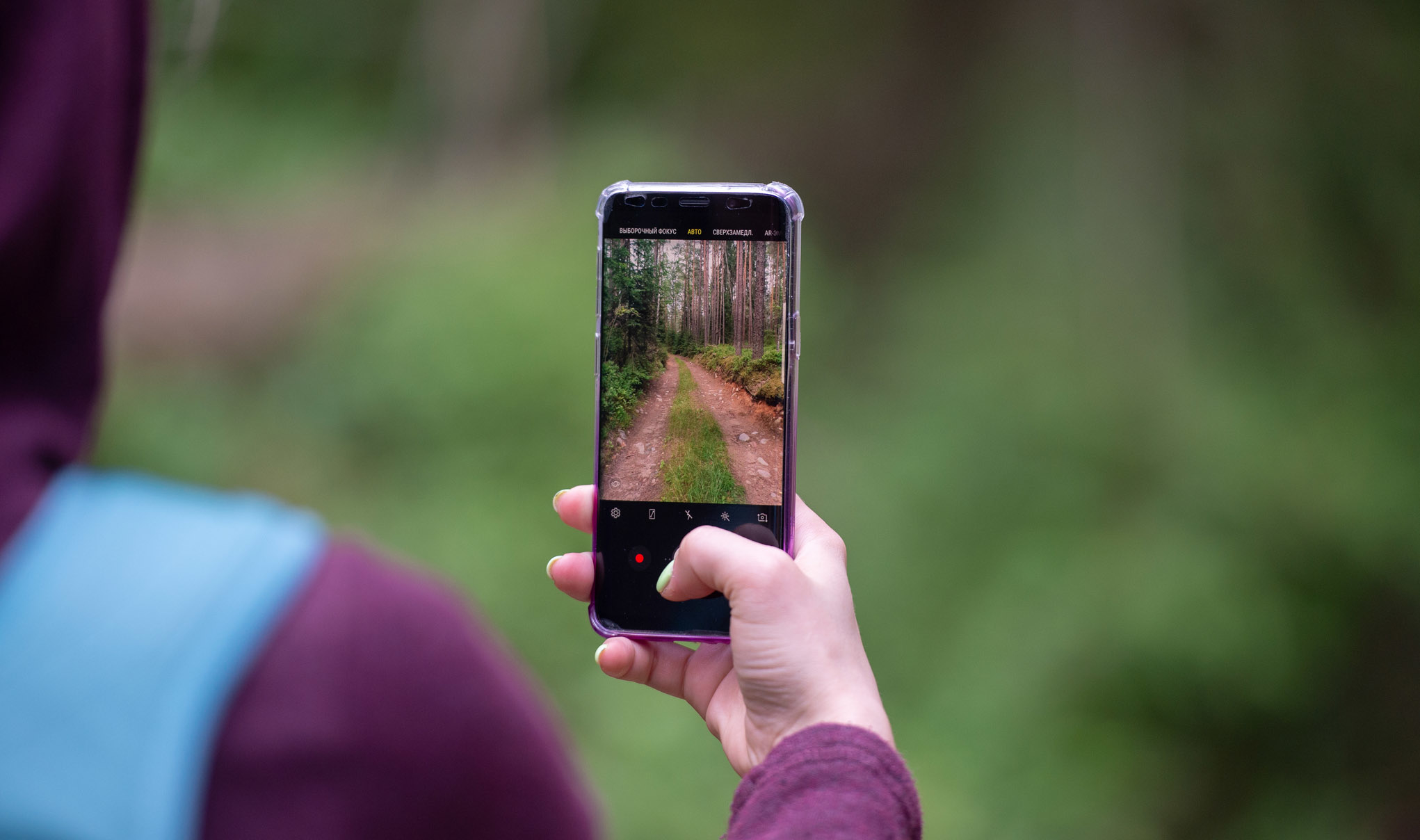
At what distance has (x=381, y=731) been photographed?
41cm

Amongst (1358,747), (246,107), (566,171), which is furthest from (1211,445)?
(246,107)

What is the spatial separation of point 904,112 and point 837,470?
67.8 inches

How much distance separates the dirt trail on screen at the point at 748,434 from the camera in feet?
3.44

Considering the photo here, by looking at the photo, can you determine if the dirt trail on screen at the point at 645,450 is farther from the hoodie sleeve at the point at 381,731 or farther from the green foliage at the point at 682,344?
the hoodie sleeve at the point at 381,731

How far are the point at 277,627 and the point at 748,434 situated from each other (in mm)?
713

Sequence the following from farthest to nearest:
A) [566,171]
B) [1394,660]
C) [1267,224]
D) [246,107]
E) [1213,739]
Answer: [246,107] → [566,171] → [1267,224] → [1394,660] → [1213,739]

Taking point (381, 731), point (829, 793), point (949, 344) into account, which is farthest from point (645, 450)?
point (949, 344)

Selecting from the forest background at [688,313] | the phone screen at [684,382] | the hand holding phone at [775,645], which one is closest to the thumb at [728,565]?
the hand holding phone at [775,645]

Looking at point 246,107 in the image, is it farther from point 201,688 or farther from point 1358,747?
point 1358,747

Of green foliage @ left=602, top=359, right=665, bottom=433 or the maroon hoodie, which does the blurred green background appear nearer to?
green foliage @ left=602, top=359, right=665, bottom=433

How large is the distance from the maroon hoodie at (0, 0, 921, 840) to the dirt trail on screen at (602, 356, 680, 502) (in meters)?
0.57

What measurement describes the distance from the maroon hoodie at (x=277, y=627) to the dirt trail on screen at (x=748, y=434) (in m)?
0.57

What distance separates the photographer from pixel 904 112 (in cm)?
384

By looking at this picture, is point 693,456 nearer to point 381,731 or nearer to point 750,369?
point 750,369
